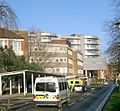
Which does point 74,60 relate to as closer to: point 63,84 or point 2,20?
point 63,84

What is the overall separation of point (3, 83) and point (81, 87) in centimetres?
1764

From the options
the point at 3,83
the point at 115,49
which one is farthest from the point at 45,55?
the point at 115,49

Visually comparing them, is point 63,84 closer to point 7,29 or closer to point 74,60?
point 7,29

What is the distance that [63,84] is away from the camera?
1358 inches

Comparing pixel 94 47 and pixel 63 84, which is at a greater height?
pixel 94 47

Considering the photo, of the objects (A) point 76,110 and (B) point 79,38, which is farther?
(B) point 79,38

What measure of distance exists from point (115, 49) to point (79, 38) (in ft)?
520

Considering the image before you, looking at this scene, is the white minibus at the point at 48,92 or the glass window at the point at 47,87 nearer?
the white minibus at the point at 48,92

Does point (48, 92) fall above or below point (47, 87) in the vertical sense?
below

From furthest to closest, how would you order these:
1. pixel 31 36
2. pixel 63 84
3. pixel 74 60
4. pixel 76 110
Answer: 1. pixel 74 60
2. pixel 31 36
3. pixel 63 84
4. pixel 76 110

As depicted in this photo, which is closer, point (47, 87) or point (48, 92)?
point (48, 92)

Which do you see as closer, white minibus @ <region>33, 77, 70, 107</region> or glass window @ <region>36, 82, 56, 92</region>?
white minibus @ <region>33, 77, 70, 107</region>

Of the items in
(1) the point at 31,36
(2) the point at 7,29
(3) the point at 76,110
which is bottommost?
(3) the point at 76,110

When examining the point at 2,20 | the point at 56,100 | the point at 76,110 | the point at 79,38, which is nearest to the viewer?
the point at 2,20
